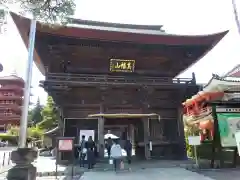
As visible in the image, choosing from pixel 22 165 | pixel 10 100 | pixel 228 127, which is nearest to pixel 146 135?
pixel 228 127

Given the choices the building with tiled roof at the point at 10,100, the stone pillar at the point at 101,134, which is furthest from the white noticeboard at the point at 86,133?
the building with tiled roof at the point at 10,100

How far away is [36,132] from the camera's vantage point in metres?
36.0

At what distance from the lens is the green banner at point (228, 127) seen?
11.8 m

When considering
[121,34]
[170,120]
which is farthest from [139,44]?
[170,120]

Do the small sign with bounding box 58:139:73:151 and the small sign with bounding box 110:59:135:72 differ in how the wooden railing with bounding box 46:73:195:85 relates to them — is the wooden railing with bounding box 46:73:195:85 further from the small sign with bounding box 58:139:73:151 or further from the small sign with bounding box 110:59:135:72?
the small sign with bounding box 58:139:73:151

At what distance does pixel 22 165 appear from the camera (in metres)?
6.99

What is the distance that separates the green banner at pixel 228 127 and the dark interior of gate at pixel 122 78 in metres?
3.57

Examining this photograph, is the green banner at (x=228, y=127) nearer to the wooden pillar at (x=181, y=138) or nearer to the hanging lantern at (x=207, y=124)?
the hanging lantern at (x=207, y=124)

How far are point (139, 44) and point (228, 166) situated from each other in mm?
8461

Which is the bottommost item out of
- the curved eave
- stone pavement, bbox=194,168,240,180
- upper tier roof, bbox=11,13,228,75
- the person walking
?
stone pavement, bbox=194,168,240,180

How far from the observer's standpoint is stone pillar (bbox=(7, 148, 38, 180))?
683cm

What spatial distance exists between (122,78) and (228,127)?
6.47 m

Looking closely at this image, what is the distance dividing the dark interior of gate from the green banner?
3574 millimetres

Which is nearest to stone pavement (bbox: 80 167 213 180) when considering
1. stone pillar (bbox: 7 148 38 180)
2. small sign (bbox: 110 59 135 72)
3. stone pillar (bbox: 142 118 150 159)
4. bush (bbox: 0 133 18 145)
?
stone pillar (bbox: 7 148 38 180)
